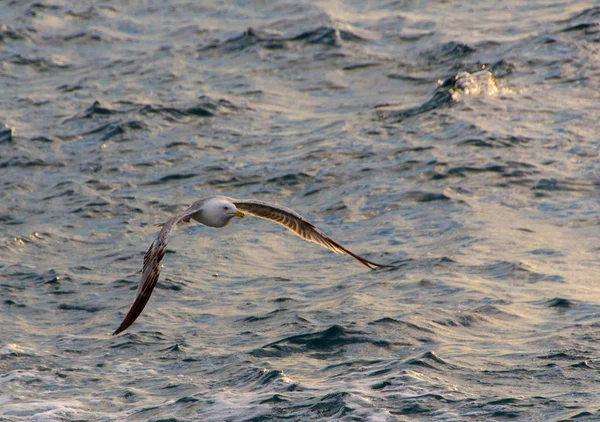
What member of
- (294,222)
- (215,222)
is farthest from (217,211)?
(294,222)

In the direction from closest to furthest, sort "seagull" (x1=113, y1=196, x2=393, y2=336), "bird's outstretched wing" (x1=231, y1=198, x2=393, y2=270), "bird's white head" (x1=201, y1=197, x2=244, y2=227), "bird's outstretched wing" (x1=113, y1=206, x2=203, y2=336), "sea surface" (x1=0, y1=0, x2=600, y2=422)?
"bird's outstretched wing" (x1=113, y1=206, x2=203, y2=336) < "seagull" (x1=113, y1=196, x2=393, y2=336) < "bird's white head" (x1=201, y1=197, x2=244, y2=227) < "sea surface" (x1=0, y1=0, x2=600, y2=422) < "bird's outstretched wing" (x1=231, y1=198, x2=393, y2=270)

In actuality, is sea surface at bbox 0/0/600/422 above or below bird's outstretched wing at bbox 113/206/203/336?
below

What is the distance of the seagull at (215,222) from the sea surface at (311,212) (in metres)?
1.14

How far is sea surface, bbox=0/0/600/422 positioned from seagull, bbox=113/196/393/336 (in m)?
1.14

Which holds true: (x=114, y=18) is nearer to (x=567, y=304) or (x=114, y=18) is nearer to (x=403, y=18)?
(x=403, y=18)

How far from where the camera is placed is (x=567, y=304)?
1100cm

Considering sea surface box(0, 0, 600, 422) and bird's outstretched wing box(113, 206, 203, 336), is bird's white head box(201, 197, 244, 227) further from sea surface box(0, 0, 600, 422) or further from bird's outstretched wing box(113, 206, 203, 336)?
sea surface box(0, 0, 600, 422)

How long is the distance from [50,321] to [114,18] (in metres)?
13.0

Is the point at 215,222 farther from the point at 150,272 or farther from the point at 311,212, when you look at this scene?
the point at 311,212

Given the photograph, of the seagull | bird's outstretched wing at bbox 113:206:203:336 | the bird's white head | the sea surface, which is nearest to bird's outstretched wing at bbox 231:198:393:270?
the seagull

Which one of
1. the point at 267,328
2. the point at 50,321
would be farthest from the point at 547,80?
the point at 50,321

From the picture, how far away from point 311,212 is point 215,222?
4.37m

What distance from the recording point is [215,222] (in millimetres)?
9625

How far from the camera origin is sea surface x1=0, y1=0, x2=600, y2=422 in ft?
32.0
